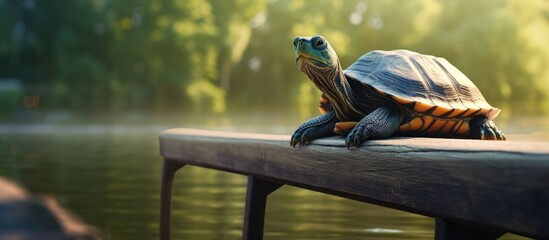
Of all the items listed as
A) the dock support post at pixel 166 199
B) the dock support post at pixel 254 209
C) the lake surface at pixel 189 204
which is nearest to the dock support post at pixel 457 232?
the lake surface at pixel 189 204

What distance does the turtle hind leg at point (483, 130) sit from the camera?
3068 millimetres

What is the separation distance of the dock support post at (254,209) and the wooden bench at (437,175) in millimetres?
148

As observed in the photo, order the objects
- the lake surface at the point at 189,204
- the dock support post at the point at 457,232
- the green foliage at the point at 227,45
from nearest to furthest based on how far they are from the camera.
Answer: the dock support post at the point at 457,232 < the lake surface at the point at 189,204 < the green foliage at the point at 227,45

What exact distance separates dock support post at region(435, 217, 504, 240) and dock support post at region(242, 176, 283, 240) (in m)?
1.44

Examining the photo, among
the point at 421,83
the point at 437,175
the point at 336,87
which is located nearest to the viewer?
the point at 437,175

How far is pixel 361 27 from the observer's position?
41.0 metres

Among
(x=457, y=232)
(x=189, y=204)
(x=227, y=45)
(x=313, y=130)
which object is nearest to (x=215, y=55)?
(x=227, y=45)

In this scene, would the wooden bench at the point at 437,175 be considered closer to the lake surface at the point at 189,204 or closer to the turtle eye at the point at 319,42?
the turtle eye at the point at 319,42

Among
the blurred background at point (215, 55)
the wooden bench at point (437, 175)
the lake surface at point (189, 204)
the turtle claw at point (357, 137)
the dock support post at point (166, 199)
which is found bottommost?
the lake surface at point (189, 204)

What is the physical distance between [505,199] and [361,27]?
130 feet

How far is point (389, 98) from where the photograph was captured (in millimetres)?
2855

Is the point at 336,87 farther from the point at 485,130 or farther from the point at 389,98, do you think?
the point at 485,130

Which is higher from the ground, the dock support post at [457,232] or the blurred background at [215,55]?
the blurred background at [215,55]

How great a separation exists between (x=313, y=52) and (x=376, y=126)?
33cm
